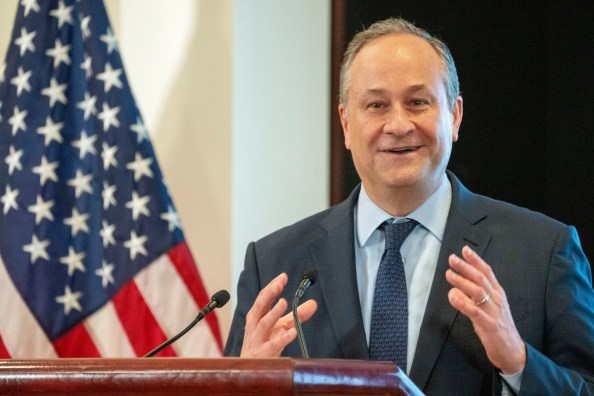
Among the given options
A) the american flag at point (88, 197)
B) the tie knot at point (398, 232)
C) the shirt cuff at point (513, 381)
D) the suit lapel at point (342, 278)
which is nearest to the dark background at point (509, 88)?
the american flag at point (88, 197)

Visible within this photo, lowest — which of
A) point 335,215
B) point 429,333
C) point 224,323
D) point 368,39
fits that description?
point 224,323

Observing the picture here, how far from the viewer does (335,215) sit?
95.7 inches

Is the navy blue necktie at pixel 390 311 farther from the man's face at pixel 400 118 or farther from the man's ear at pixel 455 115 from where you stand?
the man's ear at pixel 455 115

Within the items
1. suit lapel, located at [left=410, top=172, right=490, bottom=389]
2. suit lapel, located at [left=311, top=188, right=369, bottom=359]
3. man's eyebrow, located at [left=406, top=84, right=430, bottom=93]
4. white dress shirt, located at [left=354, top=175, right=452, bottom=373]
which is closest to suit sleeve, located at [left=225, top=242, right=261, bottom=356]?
suit lapel, located at [left=311, top=188, right=369, bottom=359]

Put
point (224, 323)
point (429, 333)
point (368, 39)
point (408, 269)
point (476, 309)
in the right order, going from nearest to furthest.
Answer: point (476, 309), point (429, 333), point (408, 269), point (368, 39), point (224, 323)

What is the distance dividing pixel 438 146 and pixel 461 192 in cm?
14

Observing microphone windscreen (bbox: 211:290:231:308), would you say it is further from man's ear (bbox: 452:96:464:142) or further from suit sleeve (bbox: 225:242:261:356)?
man's ear (bbox: 452:96:464:142)

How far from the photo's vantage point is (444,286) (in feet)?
6.97

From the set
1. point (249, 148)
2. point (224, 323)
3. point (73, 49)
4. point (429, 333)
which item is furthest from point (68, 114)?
point (429, 333)

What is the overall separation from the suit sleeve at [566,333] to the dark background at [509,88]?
134 cm

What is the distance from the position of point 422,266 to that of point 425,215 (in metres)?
0.14

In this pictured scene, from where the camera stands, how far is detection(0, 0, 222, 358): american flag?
10.3 ft

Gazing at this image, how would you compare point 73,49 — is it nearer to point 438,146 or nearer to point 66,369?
point 438,146

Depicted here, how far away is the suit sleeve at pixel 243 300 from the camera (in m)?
2.28
